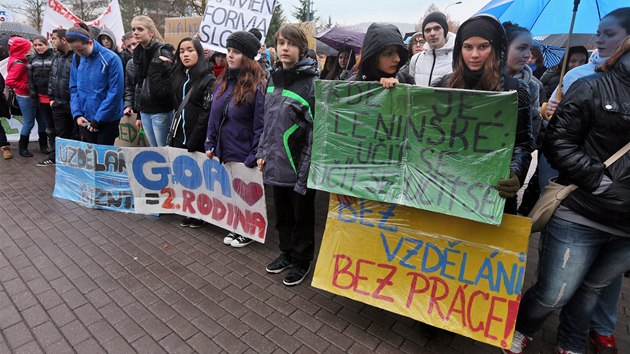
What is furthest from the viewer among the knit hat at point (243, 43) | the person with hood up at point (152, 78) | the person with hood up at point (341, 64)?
the person with hood up at point (341, 64)

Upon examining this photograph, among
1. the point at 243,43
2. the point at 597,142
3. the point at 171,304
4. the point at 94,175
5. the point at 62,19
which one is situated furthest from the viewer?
the point at 62,19

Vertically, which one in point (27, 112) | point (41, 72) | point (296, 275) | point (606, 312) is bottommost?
point (296, 275)

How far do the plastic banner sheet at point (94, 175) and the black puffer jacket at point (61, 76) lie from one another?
4.33ft

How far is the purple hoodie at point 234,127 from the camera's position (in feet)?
10.9

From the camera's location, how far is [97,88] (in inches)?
184

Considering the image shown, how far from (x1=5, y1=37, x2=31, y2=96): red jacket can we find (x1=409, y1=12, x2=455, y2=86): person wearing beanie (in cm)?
686

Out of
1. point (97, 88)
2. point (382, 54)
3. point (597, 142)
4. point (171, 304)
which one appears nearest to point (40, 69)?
point (97, 88)

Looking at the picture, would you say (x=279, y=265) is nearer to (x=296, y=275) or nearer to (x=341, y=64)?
(x=296, y=275)

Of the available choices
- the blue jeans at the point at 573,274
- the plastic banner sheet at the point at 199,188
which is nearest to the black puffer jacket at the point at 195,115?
the plastic banner sheet at the point at 199,188

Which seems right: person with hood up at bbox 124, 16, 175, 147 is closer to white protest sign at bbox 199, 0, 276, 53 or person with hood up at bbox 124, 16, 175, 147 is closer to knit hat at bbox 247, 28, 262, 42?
white protest sign at bbox 199, 0, 276, 53

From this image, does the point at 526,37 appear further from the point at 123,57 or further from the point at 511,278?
the point at 123,57

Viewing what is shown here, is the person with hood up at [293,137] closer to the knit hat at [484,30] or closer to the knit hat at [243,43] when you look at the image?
the knit hat at [243,43]

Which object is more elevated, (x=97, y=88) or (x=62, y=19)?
(x=62, y=19)

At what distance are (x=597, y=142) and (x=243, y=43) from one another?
2.67 m
